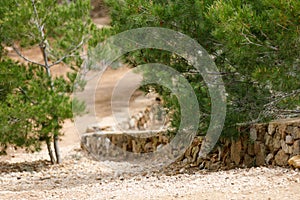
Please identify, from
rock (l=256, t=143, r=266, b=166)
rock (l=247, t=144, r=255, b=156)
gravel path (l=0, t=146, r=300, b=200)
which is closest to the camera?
gravel path (l=0, t=146, r=300, b=200)

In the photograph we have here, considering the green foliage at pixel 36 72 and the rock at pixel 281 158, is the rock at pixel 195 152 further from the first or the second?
the green foliage at pixel 36 72

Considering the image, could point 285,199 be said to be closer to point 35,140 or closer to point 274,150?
point 274,150

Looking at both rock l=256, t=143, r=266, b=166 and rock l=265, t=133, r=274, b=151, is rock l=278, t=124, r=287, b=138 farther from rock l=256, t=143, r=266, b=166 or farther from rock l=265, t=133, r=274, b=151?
rock l=256, t=143, r=266, b=166

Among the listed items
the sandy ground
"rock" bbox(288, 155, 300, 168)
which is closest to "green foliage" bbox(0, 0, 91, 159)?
the sandy ground

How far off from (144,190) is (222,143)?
2.30 metres

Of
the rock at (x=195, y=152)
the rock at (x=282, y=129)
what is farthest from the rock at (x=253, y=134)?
the rock at (x=195, y=152)

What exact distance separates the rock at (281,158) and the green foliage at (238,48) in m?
0.43

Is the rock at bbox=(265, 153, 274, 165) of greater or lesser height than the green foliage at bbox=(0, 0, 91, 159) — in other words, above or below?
below

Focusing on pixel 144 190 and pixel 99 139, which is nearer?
pixel 144 190

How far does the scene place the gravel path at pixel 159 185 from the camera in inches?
192

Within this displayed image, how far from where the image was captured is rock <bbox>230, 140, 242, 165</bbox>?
284 inches

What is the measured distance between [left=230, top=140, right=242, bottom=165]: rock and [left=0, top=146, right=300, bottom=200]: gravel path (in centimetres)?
59

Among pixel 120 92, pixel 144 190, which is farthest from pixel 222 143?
pixel 120 92

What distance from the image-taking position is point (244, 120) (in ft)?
22.0
